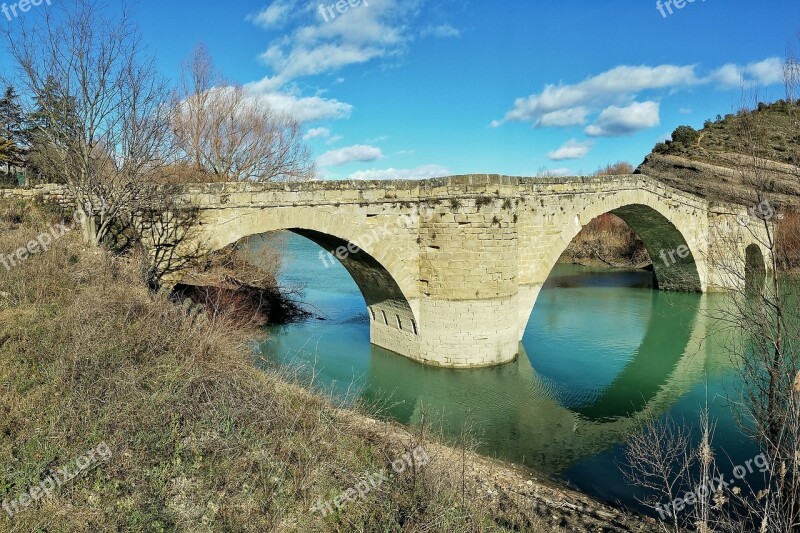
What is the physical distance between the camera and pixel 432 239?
11.4 m

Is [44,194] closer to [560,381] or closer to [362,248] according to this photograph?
[362,248]

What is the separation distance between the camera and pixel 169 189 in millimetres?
9273

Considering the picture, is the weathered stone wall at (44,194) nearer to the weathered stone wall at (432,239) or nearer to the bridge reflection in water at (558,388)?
the weathered stone wall at (432,239)

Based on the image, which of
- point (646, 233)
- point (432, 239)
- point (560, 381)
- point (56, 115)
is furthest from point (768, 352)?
point (646, 233)

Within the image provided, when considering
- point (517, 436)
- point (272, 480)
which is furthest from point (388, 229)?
point (272, 480)

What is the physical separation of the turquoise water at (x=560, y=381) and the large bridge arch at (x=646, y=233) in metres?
1.82

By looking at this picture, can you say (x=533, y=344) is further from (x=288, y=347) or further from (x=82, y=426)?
(x=82, y=426)

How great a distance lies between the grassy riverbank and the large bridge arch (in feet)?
22.0

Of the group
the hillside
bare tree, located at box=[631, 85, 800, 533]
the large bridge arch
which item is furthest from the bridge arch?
the hillside

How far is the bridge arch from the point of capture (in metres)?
9.73

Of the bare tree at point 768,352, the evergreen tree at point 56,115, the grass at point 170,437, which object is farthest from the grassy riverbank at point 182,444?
the evergreen tree at point 56,115

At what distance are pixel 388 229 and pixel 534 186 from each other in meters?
3.96

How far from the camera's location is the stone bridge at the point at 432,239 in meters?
9.95

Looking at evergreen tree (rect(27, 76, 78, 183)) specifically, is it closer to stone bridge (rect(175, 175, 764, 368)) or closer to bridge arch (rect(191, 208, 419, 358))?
stone bridge (rect(175, 175, 764, 368))
